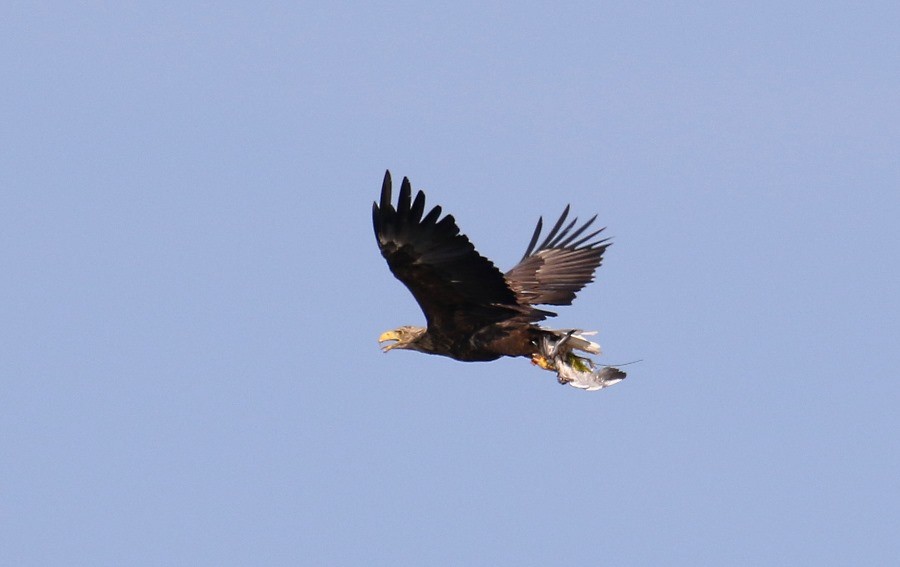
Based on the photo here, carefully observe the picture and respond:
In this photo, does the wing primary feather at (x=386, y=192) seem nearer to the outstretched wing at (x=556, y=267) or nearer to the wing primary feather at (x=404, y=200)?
the wing primary feather at (x=404, y=200)

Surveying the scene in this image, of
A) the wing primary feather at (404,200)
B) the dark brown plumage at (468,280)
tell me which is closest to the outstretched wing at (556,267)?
the dark brown plumage at (468,280)

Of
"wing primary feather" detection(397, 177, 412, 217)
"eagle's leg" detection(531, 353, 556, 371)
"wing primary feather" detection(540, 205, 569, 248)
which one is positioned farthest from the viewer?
"wing primary feather" detection(540, 205, 569, 248)

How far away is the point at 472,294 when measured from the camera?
45.4 feet

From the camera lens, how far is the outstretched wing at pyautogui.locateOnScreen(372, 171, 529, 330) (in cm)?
1262

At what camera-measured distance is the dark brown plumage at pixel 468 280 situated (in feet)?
41.8

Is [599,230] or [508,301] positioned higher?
[599,230]

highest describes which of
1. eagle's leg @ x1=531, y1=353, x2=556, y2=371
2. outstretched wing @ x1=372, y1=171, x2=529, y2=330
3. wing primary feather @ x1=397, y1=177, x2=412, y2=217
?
wing primary feather @ x1=397, y1=177, x2=412, y2=217

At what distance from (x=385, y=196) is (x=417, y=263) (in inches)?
33.8

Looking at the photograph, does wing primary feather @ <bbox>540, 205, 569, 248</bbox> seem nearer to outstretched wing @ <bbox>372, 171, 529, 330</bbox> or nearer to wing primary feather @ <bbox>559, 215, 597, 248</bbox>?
wing primary feather @ <bbox>559, 215, 597, 248</bbox>

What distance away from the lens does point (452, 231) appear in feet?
41.7

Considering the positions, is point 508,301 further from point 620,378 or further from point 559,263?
point 559,263

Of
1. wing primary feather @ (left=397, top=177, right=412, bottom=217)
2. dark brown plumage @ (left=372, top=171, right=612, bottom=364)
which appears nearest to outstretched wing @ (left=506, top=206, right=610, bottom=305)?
dark brown plumage @ (left=372, top=171, right=612, bottom=364)

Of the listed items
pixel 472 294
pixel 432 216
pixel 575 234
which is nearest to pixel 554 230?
pixel 575 234

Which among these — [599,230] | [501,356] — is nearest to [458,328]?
[501,356]
